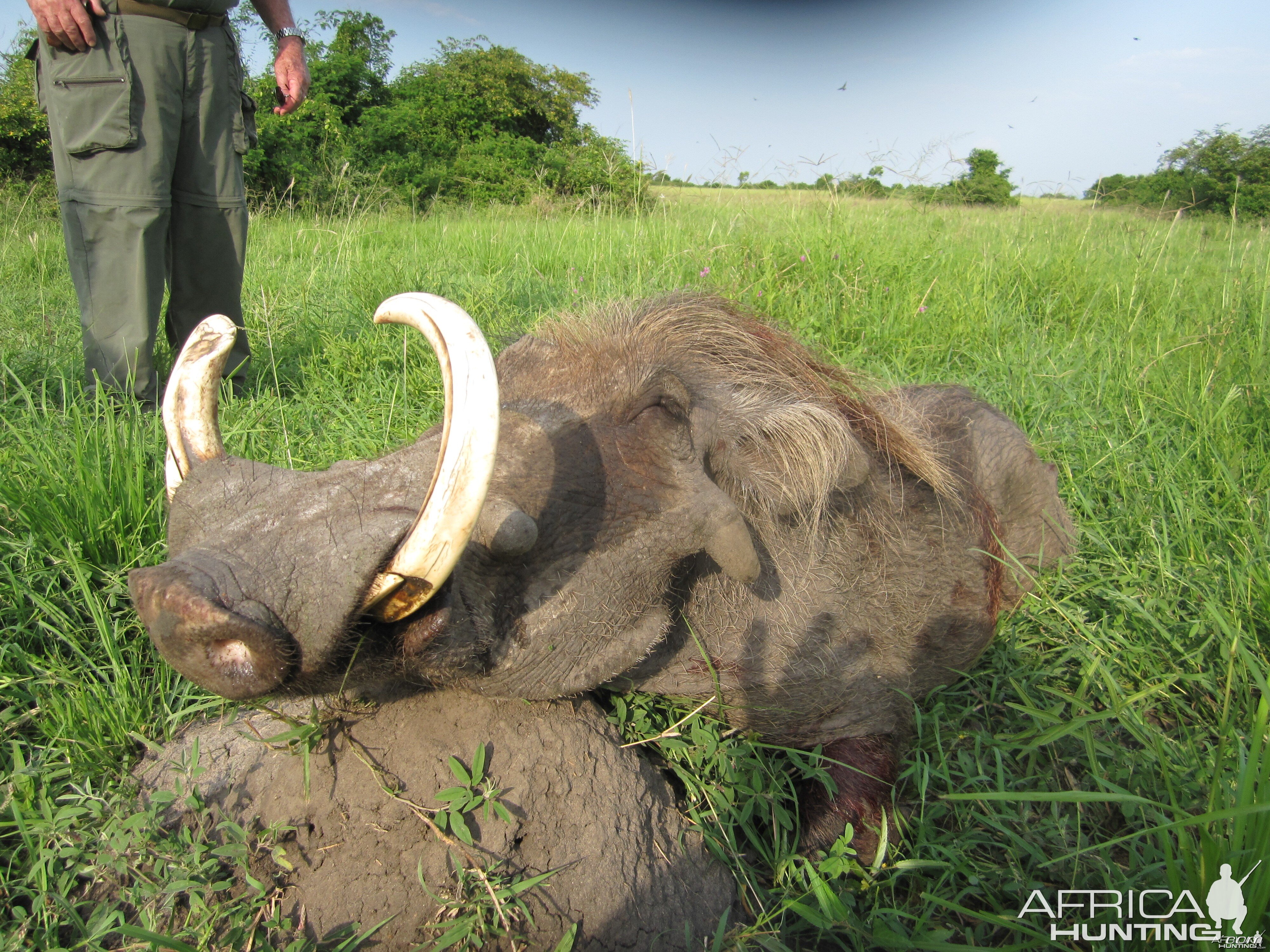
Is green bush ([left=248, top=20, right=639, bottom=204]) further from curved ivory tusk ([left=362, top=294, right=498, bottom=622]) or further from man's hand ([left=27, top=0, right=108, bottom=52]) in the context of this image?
curved ivory tusk ([left=362, top=294, right=498, bottom=622])

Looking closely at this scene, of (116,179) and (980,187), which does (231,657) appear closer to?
(116,179)

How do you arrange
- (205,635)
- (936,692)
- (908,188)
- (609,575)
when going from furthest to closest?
(908,188) < (936,692) < (609,575) < (205,635)

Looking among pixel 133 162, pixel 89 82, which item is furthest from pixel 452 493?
pixel 89 82

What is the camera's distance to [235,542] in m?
1.19

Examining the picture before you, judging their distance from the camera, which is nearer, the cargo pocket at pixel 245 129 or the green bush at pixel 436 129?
the cargo pocket at pixel 245 129

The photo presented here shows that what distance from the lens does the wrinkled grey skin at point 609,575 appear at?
1.15 metres

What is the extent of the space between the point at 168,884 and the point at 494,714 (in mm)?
696

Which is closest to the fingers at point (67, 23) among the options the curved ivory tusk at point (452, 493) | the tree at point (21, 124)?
the curved ivory tusk at point (452, 493)

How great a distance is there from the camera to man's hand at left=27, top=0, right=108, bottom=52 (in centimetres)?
288

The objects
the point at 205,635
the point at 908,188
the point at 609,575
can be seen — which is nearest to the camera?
the point at 205,635

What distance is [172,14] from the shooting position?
3191 millimetres

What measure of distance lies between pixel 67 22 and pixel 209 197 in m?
0.79

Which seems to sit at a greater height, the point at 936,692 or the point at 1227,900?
the point at 1227,900

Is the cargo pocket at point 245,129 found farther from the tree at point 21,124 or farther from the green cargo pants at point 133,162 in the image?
the tree at point 21,124
